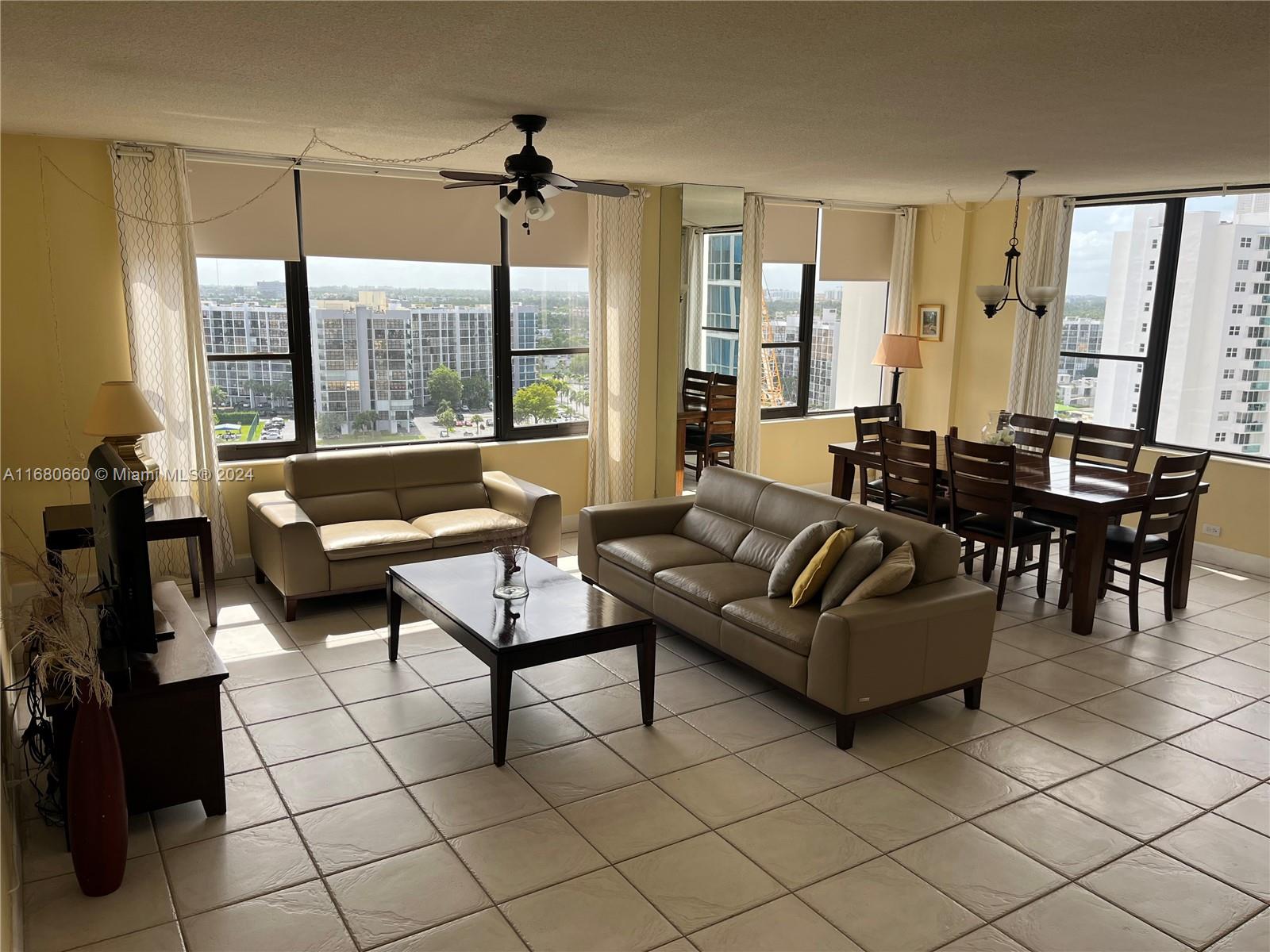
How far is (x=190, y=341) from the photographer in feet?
18.5

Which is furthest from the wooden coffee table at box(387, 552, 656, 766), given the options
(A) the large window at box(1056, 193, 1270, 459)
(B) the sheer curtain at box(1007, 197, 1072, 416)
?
(A) the large window at box(1056, 193, 1270, 459)

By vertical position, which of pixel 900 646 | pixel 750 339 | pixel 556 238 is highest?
pixel 556 238

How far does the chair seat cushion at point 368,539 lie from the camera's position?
540 cm

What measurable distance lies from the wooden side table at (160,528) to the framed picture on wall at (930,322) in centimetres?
624

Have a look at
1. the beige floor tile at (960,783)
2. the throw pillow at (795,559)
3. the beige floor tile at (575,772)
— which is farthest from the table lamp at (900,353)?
the beige floor tile at (575,772)

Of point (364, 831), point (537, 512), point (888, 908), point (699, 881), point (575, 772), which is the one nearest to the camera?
point (888, 908)

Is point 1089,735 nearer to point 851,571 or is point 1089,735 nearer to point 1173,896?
point 1173,896

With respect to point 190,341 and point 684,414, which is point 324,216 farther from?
point 684,414

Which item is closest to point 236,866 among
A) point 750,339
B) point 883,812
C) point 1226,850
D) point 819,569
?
point 883,812

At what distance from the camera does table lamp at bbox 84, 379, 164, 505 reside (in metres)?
5.01

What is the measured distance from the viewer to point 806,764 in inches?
152

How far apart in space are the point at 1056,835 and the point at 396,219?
17.3 ft

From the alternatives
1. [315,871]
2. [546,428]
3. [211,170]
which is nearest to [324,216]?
[211,170]

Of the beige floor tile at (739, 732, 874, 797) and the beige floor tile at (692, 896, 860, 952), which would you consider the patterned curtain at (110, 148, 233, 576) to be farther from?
the beige floor tile at (692, 896, 860, 952)
